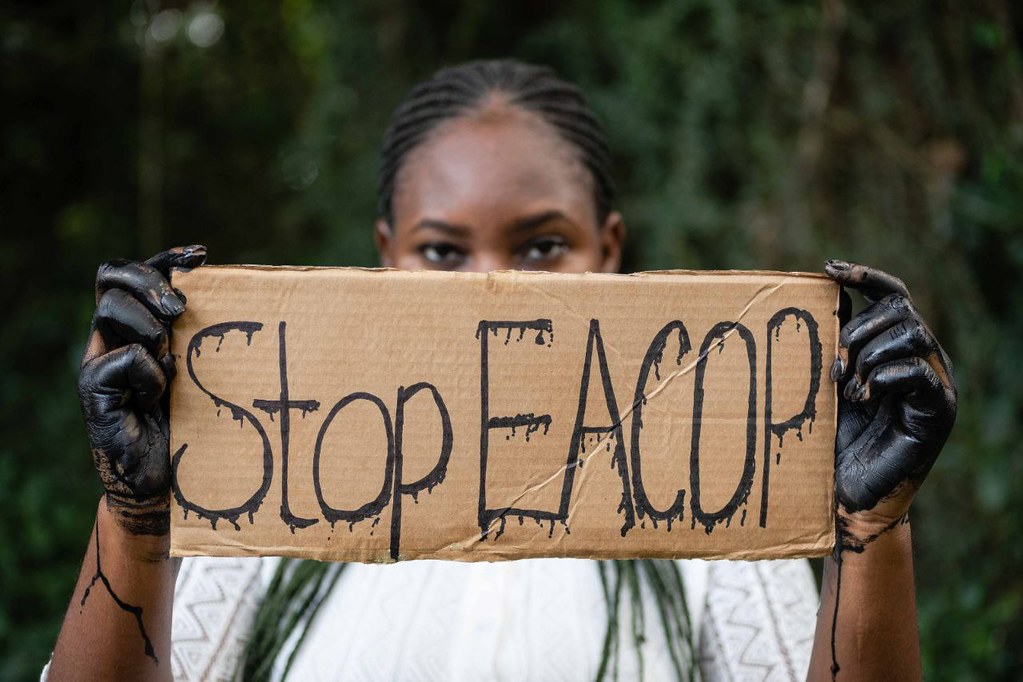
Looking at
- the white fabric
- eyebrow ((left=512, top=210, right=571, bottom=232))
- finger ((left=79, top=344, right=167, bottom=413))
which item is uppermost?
eyebrow ((left=512, top=210, right=571, bottom=232))

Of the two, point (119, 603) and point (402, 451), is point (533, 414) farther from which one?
point (119, 603)

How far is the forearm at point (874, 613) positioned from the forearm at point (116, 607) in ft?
2.27

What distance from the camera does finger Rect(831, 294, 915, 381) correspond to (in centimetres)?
80

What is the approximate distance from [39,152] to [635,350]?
209 centimetres

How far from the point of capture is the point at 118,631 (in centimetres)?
86

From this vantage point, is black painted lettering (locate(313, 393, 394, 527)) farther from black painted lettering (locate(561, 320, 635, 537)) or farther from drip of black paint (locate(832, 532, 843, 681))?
drip of black paint (locate(832, 532, 843, 681))

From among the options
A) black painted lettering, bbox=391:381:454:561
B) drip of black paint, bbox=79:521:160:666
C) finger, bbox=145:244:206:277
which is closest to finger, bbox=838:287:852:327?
black painted lettering, bbox=391:381:454:561

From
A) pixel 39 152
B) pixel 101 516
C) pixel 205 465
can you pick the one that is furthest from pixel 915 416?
pixel 39 152

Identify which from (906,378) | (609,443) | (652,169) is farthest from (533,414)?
(652,169)

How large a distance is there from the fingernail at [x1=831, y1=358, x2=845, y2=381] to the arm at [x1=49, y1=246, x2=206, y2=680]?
0.63 meters

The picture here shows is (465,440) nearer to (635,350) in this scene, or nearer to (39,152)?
(635,350)

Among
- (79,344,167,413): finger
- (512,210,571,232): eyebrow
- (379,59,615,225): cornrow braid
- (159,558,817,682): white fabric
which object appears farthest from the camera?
(379,59,615,225): cornrow braid

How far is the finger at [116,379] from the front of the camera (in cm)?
77

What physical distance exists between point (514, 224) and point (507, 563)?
1.48 feet
